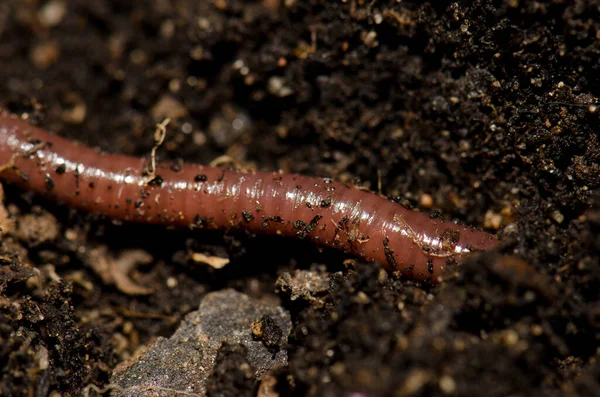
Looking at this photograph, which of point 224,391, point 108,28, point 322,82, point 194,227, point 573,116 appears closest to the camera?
point 224,391

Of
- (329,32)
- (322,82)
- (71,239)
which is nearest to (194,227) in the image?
(71,239)

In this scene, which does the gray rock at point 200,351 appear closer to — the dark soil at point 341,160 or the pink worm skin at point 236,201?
the dark soil at point 341,160

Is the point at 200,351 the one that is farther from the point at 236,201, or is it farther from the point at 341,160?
the point at 341,160

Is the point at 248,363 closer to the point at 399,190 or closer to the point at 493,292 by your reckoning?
the point at 493,292

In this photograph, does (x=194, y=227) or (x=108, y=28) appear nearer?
(x=194, y=227)

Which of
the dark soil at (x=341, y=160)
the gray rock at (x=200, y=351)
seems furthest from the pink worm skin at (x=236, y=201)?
the gray rock at (x=200, y=351)

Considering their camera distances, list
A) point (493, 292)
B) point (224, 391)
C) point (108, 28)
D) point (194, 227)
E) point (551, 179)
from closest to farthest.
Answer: point (493, 292) → point (224, 391) → point (551, 179) → point (194, 227) → point (108, 28)
